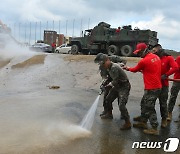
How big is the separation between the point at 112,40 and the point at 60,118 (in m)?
17.1

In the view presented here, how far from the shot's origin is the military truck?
2203cm

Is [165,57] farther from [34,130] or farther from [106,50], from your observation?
[106,50]

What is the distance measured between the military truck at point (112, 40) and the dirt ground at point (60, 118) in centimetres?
885

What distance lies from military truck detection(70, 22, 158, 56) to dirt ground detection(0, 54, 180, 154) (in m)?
8.85

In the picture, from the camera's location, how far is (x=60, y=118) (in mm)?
6898

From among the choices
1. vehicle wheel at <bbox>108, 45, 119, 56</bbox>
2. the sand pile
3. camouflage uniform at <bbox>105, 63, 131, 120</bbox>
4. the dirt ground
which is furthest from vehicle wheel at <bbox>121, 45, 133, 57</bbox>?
camouflage uniform at <bbox>105, 63, 131, 120</bbox>

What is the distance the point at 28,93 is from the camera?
10484 millimetres

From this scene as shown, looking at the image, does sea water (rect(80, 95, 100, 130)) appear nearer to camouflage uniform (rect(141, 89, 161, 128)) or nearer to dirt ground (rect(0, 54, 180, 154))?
dirt ground (rect(0, 54, 180, 154))

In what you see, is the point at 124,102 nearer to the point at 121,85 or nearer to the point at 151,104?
the point at 121,85

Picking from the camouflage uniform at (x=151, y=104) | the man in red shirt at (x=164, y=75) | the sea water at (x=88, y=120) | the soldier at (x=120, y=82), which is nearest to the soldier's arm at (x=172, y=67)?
the man in red shirt at (x=164, y=75)

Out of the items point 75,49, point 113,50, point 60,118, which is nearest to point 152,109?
point 60,118

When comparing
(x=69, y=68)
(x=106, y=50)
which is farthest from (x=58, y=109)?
(x=106, y=50)

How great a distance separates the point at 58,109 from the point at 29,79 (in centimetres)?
609

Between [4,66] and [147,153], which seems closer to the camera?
[147,153]
